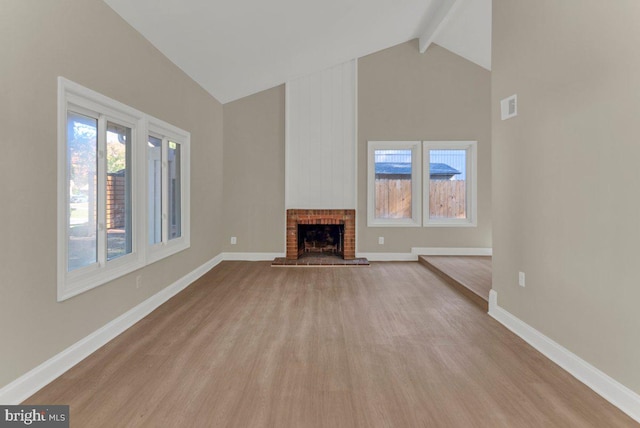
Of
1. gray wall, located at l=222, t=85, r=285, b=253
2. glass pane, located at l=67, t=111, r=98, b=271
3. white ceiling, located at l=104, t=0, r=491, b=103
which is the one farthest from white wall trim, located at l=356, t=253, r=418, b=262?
glass pane, located at l=67, t=111, r=98, b=271

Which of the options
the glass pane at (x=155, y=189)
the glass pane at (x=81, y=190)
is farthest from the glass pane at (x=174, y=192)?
the glass pane at (x=81, y=190)

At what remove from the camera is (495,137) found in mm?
3432

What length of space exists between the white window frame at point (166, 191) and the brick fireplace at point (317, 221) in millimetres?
1975

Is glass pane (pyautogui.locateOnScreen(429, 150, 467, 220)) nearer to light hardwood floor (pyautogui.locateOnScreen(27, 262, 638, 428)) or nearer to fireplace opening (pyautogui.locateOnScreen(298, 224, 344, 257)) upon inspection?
fireplace opening (pyautogui.locateOnScreen(298, 224, 344, 257))

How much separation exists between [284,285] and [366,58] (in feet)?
14.2

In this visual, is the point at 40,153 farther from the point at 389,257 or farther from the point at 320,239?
the point at 389,257

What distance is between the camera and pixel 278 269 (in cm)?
569

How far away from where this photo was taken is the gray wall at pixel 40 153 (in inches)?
76.2

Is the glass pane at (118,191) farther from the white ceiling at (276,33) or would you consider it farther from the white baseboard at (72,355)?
the white ceiling at (276,33)

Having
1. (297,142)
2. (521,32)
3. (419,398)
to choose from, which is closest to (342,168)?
(297,142)

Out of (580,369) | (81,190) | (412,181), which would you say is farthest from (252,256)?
(580,369)

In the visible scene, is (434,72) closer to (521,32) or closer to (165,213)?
(521,32)

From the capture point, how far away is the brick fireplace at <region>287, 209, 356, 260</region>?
246 inches

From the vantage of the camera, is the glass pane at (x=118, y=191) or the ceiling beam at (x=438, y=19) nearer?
the glass pane at (x=118, y=191)
